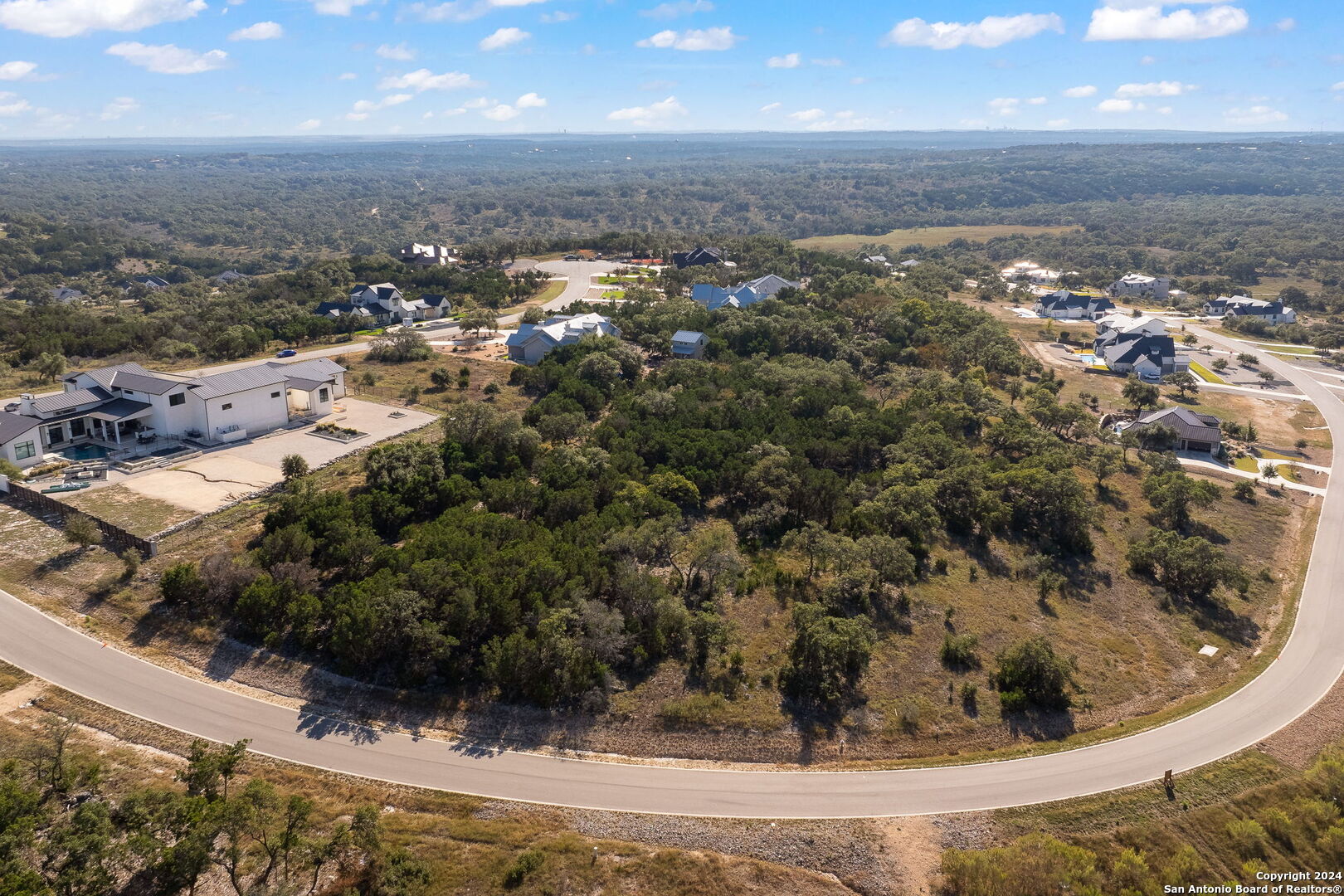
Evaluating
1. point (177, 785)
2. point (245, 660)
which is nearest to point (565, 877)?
point (177, 785)

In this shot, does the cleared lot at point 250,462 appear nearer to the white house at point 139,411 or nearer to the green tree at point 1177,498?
the white house at point 139,411

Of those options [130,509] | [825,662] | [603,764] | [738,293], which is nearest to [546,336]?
[738,293]

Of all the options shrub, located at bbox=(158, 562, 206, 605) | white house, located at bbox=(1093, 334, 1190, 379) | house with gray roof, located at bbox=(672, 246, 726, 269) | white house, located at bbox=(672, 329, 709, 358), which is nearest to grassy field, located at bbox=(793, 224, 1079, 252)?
house with gray roof, located at bbox=(672, 246, 726, 269)

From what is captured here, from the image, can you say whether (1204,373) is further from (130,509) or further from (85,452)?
(85,452)

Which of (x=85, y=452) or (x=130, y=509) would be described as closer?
(x=130, y=509)

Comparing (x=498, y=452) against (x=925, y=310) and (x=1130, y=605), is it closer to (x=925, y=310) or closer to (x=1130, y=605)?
(x=1130, y=605)

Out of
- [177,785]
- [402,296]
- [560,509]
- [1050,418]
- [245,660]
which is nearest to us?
[177,785]
